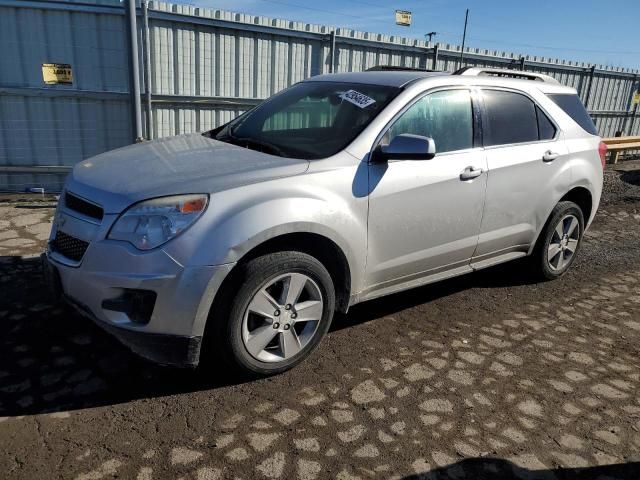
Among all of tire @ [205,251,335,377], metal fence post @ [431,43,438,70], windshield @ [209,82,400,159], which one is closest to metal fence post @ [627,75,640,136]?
metal fence post @ [431,43,438,70]

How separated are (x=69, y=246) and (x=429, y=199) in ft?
7.34

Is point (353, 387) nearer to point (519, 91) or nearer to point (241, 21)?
point (519, 91)

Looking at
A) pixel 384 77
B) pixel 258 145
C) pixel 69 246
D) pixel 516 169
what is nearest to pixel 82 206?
pixel 69 246

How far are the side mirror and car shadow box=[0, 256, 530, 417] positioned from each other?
1.31m

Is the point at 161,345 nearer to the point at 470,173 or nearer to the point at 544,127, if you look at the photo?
the point at 470,173

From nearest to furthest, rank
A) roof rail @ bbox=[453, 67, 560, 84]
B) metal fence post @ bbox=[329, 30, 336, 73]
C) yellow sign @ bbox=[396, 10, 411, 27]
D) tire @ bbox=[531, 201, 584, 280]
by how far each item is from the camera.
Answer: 1. roof rail @ bbox=[453, 67, 560, 84]
2. tire @ bbox=[531, 201, 584, 280]
3. metal fence post @ bbox=[329, 30, 336, 73]
4. yellow sign @ bbox=[396, 10, 411, 27]

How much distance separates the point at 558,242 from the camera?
16.1 feet

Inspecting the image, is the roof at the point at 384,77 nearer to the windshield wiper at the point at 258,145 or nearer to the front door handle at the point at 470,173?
the front door handle at the point at 470,173

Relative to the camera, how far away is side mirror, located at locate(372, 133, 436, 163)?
10.8ft

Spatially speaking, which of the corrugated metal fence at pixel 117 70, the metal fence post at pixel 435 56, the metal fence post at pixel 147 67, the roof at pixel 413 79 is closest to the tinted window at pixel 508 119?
the roof at pixel 413 79

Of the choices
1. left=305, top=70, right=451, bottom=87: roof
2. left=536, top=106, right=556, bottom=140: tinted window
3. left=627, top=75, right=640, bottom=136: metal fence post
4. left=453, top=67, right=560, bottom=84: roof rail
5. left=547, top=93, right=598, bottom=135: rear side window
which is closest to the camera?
left=305, top=70, right=451, bottom=87: roof

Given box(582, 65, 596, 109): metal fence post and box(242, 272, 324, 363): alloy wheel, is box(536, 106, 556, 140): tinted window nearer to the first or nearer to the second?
box(242, 272, 324, 363): alloy wheel

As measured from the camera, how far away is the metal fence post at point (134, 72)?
653 cm

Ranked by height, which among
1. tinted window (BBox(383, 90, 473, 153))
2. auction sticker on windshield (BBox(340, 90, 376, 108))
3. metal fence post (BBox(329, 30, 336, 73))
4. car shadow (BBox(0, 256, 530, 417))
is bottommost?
car shadow (BBox(0, 256, 530, 417))
